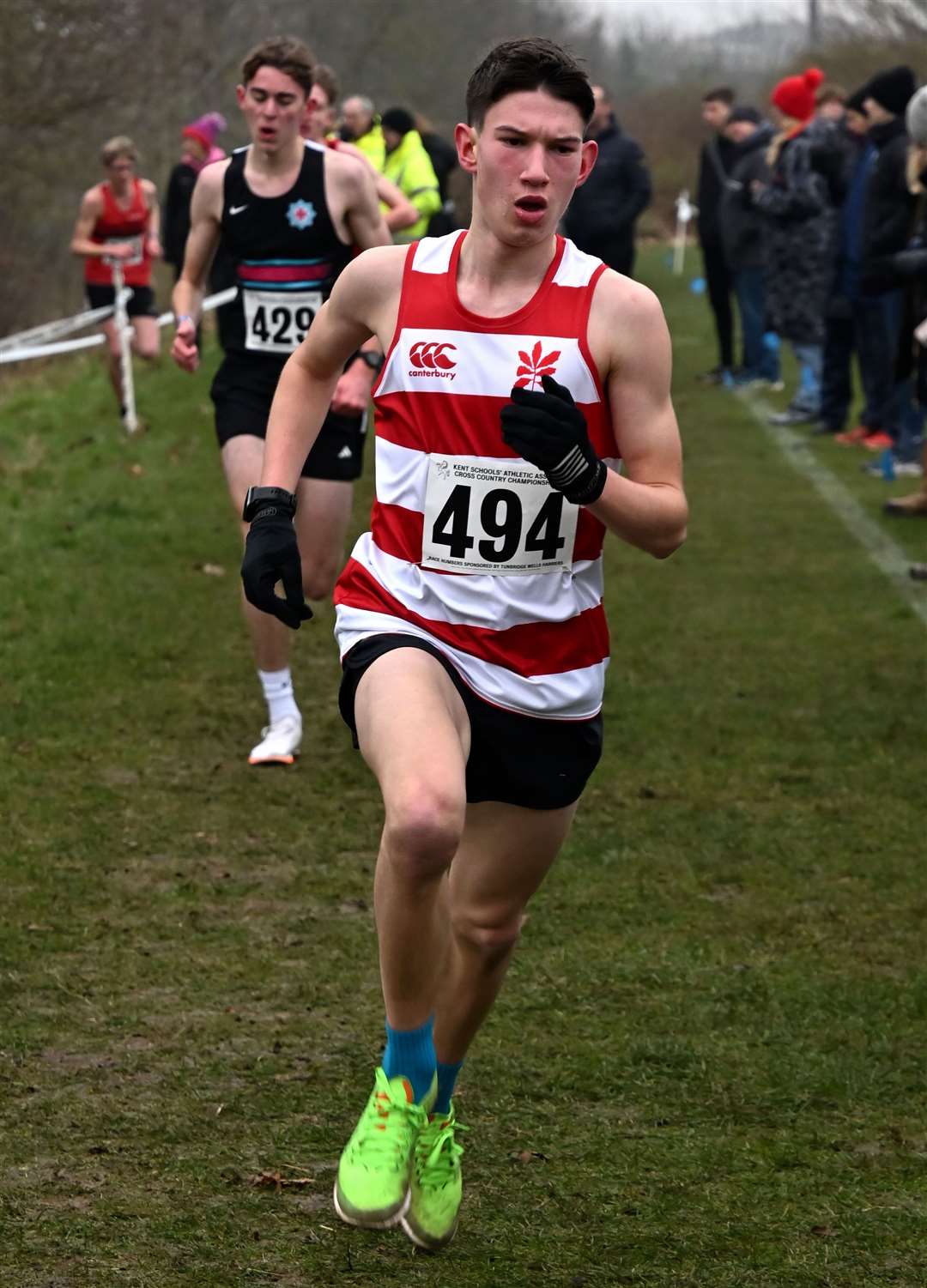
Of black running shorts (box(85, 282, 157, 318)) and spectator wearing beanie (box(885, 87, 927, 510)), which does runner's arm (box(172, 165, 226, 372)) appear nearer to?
spectator wearing beanie (box(885, 87, 927, 510))

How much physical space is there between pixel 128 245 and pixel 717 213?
538 centimetres

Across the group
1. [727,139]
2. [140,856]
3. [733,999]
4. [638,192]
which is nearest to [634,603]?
[140,856]

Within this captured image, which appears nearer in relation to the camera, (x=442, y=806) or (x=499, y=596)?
(x=442, y=806)

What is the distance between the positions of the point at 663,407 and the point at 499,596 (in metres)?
0.45

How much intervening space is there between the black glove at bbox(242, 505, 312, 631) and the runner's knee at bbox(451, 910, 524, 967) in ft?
2.08

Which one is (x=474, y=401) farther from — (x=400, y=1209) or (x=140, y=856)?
(x=140, y=856)

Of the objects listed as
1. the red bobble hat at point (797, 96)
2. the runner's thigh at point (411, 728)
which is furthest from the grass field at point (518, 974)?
the red bobble hat at point (797, 96)

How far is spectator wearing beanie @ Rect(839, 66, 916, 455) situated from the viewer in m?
12.1

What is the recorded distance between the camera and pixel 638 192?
16.0 metres

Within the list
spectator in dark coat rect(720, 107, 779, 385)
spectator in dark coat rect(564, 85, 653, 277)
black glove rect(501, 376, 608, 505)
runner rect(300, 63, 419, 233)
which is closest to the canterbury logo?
black glove rect(501, 376, 608, 505)

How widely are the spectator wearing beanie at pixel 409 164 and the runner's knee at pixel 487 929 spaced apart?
10.2m

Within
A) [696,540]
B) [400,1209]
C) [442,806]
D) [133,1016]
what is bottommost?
[696,540]

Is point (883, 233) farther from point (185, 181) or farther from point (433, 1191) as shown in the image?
point (433, 1191)

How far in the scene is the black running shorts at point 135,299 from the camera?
14.8 m
